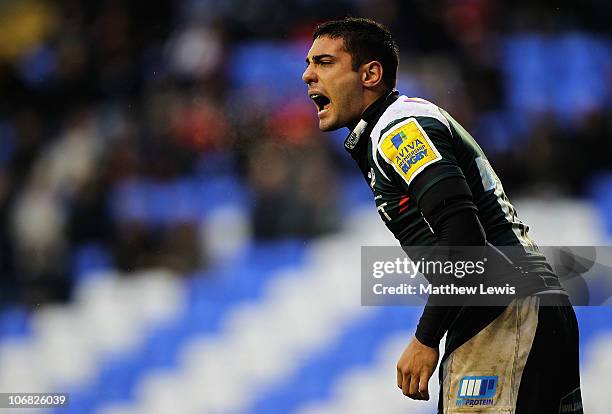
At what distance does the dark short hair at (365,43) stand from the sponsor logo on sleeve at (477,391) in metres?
1.10

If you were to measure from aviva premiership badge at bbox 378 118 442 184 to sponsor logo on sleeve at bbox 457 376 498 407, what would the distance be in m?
0.71

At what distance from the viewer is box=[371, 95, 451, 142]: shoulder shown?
329 centimetres

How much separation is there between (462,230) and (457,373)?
0.55 meters

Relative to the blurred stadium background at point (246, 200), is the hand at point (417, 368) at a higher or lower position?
lower

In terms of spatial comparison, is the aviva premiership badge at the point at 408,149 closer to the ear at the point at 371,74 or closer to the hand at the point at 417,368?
the ear at the point at 371,74

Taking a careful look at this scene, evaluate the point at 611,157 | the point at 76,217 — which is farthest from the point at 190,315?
the point at 611,157

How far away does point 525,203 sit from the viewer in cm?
689

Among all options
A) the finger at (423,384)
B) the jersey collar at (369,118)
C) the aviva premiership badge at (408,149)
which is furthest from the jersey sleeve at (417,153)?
the finger at (423,384)

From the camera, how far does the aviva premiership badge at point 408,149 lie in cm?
316

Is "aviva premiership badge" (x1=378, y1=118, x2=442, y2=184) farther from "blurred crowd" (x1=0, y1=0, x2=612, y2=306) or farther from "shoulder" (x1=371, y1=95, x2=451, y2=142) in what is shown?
"blurred crowd" (x1=0, y1=0, x2=612, y2=306)

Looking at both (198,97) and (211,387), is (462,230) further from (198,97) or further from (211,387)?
(198,97)

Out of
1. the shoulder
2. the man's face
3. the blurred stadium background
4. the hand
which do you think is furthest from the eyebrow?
the blurred stadium background

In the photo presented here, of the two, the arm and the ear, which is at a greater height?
the ear

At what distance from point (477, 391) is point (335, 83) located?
3.89 feet
